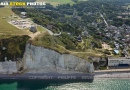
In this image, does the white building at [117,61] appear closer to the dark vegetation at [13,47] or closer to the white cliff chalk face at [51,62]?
the white cliff chalk face at [51,62]

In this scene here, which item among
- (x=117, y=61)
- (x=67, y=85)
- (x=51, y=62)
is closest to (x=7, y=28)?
(x=51, y=62)

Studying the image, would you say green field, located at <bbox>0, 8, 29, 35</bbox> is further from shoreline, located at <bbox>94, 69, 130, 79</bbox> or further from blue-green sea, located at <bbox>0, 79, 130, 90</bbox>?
shoreline, located at <bbox>94, 69, 130, 79</bbox>

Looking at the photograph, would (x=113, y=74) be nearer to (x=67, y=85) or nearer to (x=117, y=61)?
(x=117, y=61)

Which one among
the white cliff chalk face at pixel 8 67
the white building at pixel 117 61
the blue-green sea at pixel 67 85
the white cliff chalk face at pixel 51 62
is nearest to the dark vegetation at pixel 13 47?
the white cliff chalk face at pixel 8 67

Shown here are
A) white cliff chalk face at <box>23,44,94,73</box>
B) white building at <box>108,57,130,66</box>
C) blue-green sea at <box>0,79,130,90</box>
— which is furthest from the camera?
white building at <box>108,57,130,66</box>

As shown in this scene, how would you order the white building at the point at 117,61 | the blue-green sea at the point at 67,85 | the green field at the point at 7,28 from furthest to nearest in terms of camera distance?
the white building at the point at 117,61 < the green field at the point at 7,28 < the blue-green sea at the point at 67,85

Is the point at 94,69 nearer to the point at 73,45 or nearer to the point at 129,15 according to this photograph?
the point at 73,45

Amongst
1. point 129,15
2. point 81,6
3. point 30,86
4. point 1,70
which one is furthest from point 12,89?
point 81,6

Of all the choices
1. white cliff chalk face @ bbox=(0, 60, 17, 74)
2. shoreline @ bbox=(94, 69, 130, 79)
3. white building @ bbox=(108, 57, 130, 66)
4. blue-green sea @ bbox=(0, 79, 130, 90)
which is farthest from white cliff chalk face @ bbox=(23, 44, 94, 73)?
white building @ bbox=(108, 57, 130, 66)
